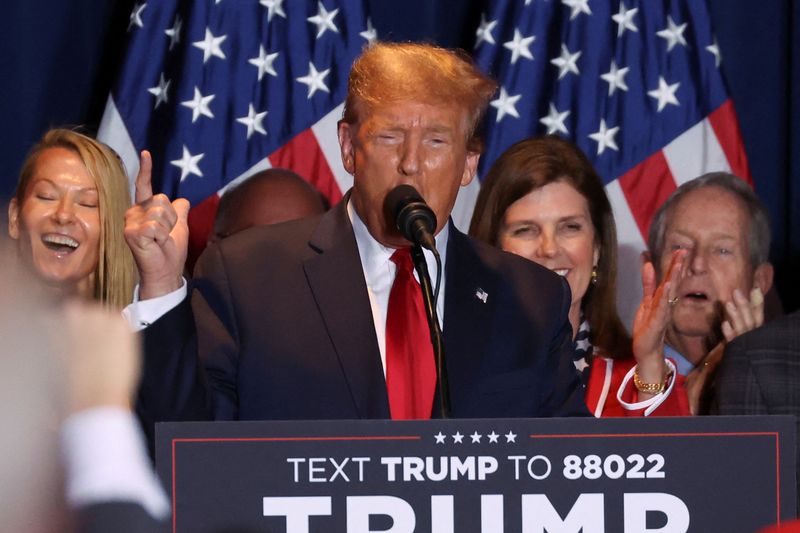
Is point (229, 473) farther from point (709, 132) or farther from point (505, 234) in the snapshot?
point (709, 132)

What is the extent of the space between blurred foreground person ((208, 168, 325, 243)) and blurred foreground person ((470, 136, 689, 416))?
0.69 m

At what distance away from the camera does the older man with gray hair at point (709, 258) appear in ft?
11.6

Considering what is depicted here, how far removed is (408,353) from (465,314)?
0.14 m

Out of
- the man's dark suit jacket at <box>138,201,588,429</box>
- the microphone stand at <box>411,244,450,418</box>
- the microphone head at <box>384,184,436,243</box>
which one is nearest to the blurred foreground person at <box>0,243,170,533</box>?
the microphone stand at <box>411,244,450,418</box>

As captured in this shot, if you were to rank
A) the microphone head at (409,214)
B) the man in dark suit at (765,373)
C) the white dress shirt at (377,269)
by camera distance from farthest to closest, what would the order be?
the man in dark suit at (765,373) → the white dress shirt at (377,269) → the microphone head at (409,214)

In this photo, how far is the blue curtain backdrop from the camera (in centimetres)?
436

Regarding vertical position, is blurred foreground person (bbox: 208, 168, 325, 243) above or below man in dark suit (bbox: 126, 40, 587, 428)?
above

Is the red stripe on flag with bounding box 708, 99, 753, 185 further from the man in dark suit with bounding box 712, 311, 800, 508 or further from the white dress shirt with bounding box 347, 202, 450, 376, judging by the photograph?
the white dress shirt with bounding box 347, 202, 450, 376

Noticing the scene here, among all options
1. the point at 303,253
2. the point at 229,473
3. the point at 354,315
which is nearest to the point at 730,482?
the point at 229,473

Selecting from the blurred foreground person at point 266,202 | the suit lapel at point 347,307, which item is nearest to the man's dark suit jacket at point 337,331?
the suit lapel at point 347,307

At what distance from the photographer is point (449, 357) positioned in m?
2.30

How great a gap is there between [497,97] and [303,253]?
6.75ft

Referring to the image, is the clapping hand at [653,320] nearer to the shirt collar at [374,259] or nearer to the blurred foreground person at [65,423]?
the shirt collar at [374,259]

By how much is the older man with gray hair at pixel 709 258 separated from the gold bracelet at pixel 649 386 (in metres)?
0.44
